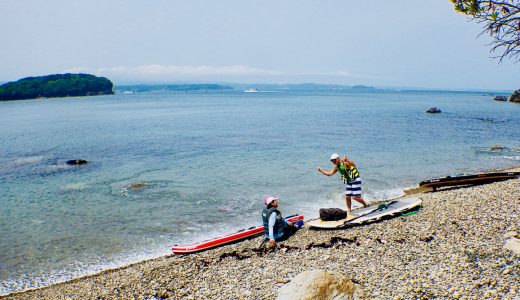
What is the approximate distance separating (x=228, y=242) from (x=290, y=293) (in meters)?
5.91

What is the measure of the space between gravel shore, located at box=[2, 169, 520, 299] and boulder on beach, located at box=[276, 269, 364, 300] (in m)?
0.42

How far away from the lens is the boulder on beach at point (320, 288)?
7.71 m

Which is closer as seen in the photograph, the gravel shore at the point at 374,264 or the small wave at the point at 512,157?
the gravel shore at the point at 374,264

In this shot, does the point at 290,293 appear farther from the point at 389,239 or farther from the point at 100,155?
the point at 100,155

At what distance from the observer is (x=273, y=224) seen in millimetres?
12492

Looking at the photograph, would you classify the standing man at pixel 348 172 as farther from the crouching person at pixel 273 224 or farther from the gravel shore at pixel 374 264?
the crouching person at pixel 273 224

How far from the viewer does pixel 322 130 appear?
179 feet

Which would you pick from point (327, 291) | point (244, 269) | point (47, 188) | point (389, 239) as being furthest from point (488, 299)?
point (47, 188)

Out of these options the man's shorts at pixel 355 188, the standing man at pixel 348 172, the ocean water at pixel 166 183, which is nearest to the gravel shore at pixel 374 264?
the man's shorts at pixel 355 188

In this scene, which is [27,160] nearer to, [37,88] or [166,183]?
[166,183]

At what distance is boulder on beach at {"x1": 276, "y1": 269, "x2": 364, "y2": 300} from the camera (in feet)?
25.3

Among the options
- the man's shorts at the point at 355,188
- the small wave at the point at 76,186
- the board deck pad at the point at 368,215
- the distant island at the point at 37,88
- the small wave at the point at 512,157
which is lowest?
the small wave at the point at 76,186

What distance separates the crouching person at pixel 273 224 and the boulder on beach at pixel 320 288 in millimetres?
3992

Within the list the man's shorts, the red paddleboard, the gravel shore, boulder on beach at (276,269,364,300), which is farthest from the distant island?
boulder on beach at (276,269,364,300)
